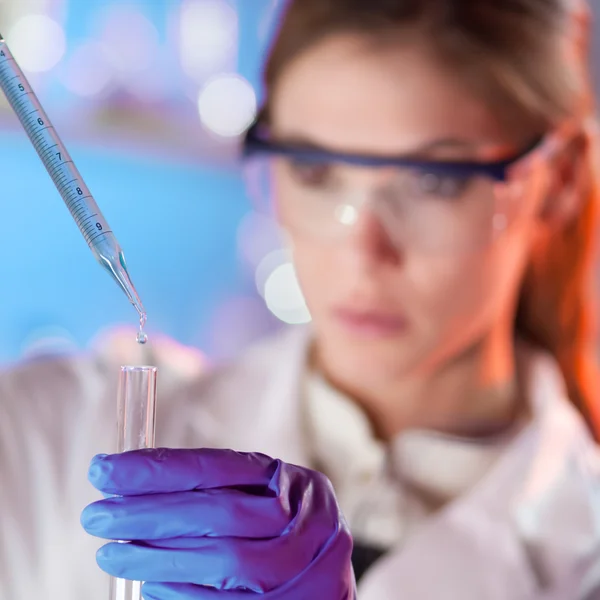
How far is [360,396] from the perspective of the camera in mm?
1962

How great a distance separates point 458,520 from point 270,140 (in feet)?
2.94

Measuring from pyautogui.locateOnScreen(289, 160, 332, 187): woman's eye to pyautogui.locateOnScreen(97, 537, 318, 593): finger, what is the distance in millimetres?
874

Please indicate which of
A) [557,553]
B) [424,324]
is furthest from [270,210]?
[557,553]

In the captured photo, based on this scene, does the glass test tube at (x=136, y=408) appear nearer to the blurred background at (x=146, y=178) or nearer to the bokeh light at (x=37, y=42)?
the blurred background at (x=146, y=178)

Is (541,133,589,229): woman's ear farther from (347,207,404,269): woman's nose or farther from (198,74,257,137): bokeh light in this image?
(198,74,257,137): bokeh light

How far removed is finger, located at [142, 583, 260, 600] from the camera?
98cm

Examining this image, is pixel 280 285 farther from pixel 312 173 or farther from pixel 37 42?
pixel 37 42

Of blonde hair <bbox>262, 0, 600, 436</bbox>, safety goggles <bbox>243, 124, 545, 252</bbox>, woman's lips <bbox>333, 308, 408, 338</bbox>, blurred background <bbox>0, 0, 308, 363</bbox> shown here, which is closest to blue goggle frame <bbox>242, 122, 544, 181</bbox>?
safety goggles <bbox>243, 124, 545, 252</bbox>

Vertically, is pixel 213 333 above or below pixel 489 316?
below

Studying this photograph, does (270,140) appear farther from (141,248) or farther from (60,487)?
(60,487)

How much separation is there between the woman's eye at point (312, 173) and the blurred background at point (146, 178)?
46 centimetres

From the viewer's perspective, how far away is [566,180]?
6.15 ft

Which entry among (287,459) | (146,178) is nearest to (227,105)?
(146,178)

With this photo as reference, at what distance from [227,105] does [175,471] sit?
4.69 ft
